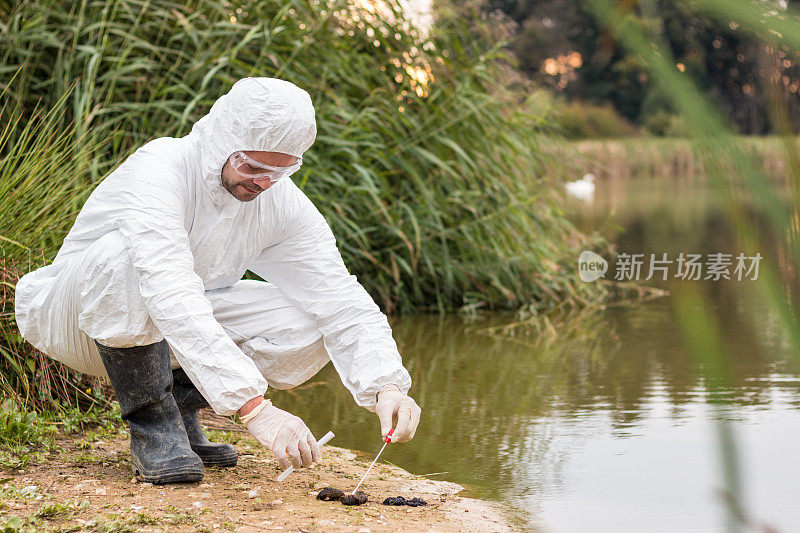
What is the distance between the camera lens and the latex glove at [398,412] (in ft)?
7.39

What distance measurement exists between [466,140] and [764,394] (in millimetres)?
2248

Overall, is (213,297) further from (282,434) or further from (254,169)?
(282,434)

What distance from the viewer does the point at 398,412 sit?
7.47 feet

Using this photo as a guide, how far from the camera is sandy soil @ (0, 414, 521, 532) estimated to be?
2.09 metres

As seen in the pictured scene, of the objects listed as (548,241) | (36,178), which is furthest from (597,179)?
(36,178)

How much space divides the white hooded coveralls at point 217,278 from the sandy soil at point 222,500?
257 mm

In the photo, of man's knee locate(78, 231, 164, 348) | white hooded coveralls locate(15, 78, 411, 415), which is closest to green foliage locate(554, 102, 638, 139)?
white hooded coveralls locate(15, 78, 411, 415)

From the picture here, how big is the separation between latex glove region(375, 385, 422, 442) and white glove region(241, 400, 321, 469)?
0.22m

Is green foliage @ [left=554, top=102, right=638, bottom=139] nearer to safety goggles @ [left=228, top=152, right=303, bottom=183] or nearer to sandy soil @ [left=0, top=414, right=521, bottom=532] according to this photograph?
sandy soil @ [left=0, top=414, right=521, bottom=532]

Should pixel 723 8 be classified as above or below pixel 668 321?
above

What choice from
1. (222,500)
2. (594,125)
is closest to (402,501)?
(222,500)

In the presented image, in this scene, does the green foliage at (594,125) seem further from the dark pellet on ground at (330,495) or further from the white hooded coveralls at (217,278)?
the dark pellet on ground at (330,495)

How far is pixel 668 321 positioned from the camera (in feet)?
16.4

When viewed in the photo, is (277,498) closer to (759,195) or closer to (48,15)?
(759,195)
